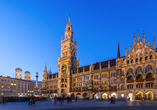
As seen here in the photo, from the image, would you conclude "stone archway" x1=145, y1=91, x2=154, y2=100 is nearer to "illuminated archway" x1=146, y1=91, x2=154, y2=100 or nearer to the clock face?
"illuminated archway" x1=146, y1=91, x2=154, y2=100

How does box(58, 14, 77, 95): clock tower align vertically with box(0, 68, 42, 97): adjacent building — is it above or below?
above

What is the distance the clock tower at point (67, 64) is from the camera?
91438mm

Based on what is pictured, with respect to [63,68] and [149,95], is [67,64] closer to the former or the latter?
[63,68]

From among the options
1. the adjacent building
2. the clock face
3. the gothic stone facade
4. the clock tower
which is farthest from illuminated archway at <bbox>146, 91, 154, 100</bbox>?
the adjacent building

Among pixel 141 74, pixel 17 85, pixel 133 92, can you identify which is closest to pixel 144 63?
pixel 141 74

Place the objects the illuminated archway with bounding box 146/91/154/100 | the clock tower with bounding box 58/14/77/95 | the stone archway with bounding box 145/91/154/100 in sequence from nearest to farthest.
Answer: the illuminated archway with bounding box 146/91/154/100
the stone archway with bounding box 145/91/154/100
the clock tower with bounding box 58/14/77/95

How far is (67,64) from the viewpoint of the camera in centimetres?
9588

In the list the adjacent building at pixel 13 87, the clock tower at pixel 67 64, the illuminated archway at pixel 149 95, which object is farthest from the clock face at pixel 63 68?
the illuminated archway at pixel 149 95

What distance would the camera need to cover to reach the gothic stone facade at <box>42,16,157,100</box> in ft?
191

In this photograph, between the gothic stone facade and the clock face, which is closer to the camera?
the gothic stone facade

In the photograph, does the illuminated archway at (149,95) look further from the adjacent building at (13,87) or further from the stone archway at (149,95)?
the adjacent building at (13,87)

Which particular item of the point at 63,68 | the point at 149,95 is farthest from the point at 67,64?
the point at 149,95

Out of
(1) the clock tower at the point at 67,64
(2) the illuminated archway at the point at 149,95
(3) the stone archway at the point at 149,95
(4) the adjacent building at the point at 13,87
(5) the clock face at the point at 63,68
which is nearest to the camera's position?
(2) the illuminated archway at the point at 149,95

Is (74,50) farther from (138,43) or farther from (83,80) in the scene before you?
(138,43)
